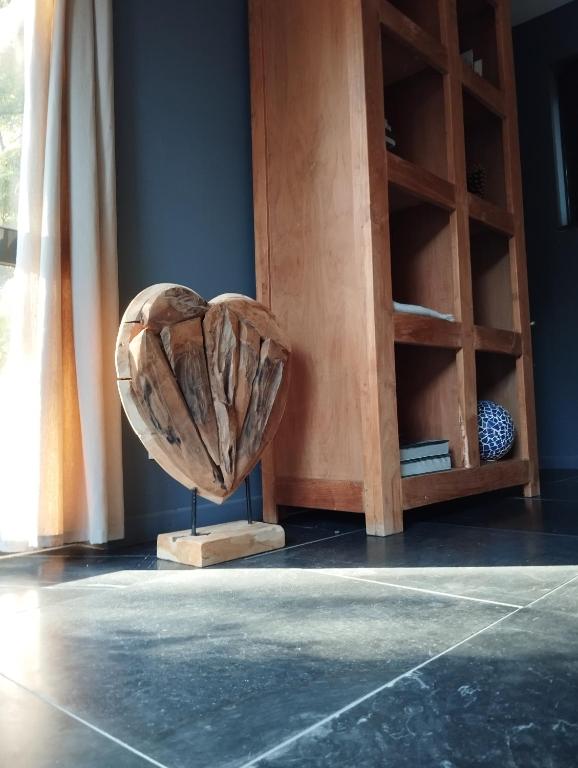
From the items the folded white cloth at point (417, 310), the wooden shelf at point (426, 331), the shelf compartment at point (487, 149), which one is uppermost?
the shelf compartment at point (487, 149)

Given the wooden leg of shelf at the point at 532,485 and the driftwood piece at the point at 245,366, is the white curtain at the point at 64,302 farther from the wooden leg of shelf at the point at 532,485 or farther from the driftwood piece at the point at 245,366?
the wooden leg of shelf at the point at 532,485

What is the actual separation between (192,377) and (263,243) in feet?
2.20

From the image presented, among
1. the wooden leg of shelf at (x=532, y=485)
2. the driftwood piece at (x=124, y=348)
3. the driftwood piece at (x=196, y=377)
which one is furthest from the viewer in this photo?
the wooden leg of shelf at (x=532, y=485)

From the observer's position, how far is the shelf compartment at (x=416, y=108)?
2.12 meters

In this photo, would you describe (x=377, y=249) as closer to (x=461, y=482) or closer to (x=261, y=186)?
(x=261, y=186)

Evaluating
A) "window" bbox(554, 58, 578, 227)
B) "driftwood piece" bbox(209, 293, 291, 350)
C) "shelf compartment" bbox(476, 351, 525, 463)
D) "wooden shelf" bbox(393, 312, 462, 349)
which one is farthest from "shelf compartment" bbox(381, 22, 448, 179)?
"window" bbox(554, 58, 578, 227)

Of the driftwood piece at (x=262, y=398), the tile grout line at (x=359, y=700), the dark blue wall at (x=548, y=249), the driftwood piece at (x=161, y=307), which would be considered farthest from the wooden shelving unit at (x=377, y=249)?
the dark blue wall at (x=548, y=249)

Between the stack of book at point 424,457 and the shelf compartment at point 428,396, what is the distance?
0.27ft

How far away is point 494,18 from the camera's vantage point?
2.49 metres

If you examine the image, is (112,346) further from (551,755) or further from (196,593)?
(551,755)

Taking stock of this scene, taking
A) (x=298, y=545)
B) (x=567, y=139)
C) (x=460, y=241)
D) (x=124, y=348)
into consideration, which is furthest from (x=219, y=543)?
(x=567, y=139)

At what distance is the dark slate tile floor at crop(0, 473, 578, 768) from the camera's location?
23.4 inches

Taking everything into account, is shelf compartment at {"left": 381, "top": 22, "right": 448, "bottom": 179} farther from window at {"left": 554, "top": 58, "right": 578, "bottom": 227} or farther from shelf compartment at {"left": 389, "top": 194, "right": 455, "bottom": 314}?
window at {"left": 554, "top": 58, "right": 578, "bottom": 227}

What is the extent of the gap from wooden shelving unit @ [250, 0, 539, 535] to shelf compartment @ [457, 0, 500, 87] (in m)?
0.02
